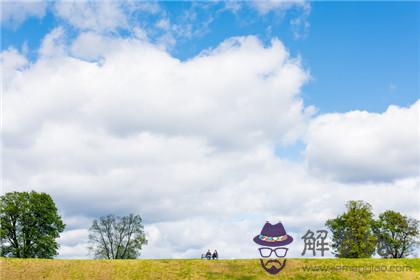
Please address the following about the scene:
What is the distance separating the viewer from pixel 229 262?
62312 mm

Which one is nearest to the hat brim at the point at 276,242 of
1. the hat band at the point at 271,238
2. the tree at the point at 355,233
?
the hat band at the point at 271,238

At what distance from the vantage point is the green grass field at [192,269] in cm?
5731

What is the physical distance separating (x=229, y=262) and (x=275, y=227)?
1044 centimetres

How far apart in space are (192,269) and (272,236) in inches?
472

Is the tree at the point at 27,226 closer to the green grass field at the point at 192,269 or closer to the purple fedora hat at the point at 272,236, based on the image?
the green grass field at the point at 192,269

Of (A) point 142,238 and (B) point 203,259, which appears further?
(A) point 142,238

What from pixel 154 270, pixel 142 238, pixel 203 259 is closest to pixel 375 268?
pixel 203 259

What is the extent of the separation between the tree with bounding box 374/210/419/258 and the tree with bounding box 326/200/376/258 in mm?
2953

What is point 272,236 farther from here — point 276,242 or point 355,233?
point 355,233

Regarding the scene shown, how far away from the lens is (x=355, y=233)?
296 ft

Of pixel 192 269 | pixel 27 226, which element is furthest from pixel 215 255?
pixel 27 226

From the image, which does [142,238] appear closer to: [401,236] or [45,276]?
[45,276]

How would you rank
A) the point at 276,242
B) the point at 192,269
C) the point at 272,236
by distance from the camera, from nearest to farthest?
the point at 272,236 → the point at 276,242 → the point at 192,269

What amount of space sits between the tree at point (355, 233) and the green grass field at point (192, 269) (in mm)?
24407
